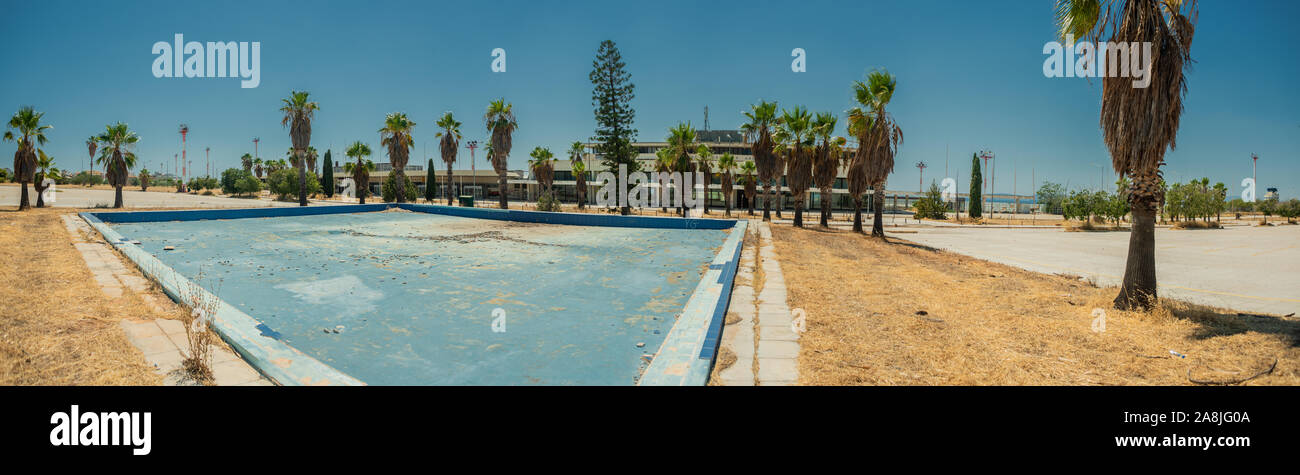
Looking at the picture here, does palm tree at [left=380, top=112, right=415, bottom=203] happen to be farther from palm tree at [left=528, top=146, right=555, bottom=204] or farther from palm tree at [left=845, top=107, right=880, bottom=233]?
palm tree at [left=845, top=107, right=880, bottom=233]

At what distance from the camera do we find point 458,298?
8359mm

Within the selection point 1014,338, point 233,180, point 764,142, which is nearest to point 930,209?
point 764,142

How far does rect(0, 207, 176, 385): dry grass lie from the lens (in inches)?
142

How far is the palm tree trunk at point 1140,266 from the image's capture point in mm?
6711

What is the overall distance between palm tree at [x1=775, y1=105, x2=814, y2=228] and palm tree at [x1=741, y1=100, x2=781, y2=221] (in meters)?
1.27

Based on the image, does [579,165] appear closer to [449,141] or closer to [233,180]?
[449,141]

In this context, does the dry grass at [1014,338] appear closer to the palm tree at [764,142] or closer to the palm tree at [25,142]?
the palm tree at [764,142]

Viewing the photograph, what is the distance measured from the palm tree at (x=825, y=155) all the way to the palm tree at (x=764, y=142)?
316 cm
